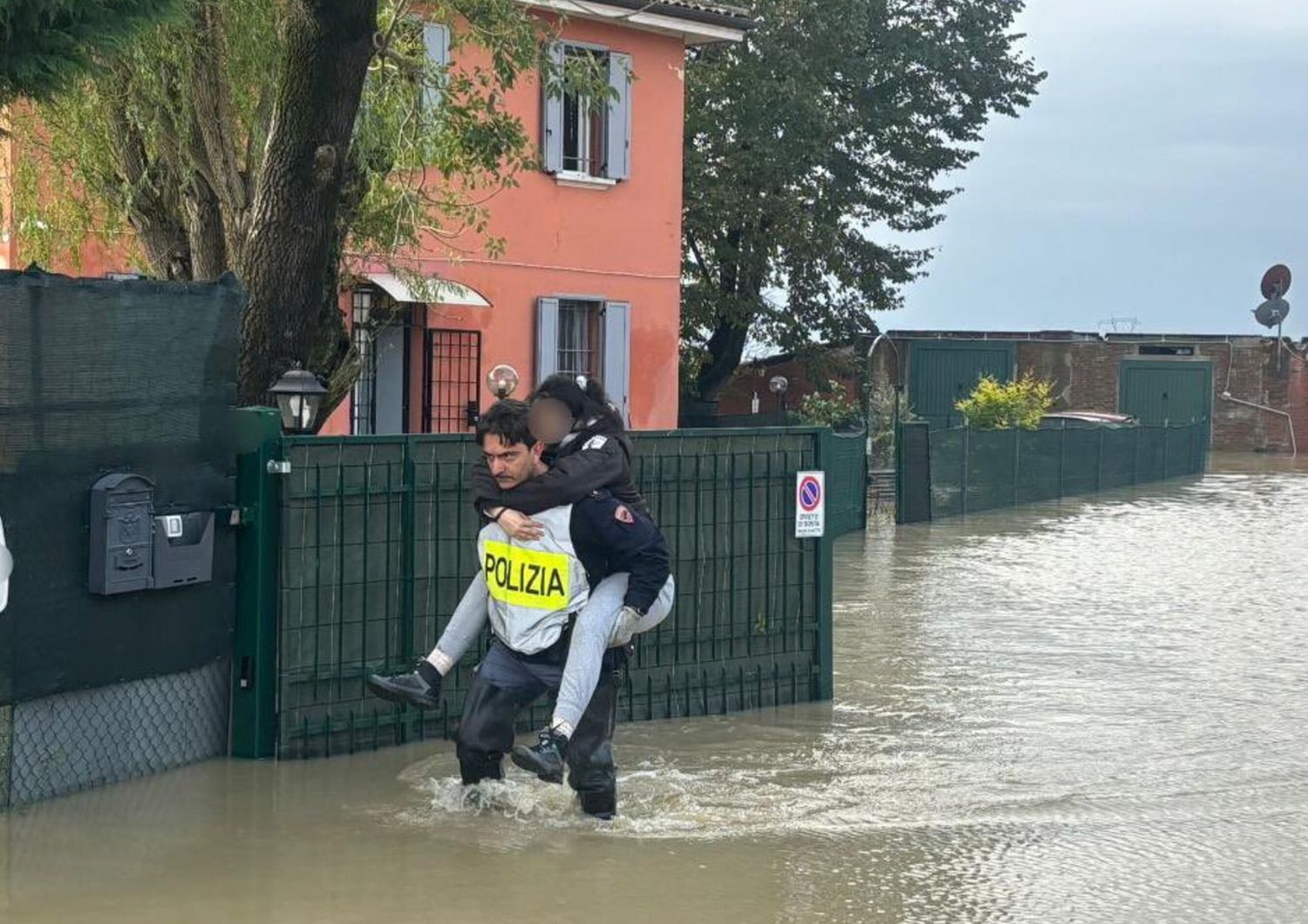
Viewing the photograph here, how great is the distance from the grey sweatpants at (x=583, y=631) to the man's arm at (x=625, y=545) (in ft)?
0.24

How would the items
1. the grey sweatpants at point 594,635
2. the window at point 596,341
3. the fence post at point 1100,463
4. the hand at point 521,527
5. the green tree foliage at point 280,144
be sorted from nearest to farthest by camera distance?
the grey sweatpants at point 594,635
the hand at point 521,527
the green tree foliage at point 280,144
the window at point 596,341
the fence post at point 1100,463

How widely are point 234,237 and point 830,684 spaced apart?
5.26 metres

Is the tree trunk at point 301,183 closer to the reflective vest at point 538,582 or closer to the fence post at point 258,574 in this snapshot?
the fence post at point 258,574

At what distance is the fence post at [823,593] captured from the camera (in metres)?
11.1

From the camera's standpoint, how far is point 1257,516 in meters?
26.9

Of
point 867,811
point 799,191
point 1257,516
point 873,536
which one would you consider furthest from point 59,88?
point 799,191

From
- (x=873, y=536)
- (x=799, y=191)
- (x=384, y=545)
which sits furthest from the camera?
(x=799, y=191)

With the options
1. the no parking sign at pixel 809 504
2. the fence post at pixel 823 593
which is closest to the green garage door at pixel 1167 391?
the fence post at pixel 823 593

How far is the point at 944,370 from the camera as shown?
4719cm

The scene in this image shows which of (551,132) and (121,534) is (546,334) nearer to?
(551,132)

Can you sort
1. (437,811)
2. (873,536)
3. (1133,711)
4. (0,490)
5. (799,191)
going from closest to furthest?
(0,490) → (437,811) → (1133,711) → (873,536) → (799,191)

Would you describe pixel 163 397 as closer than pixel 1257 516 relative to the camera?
Yes

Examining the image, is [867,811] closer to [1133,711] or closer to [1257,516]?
[1133,711]

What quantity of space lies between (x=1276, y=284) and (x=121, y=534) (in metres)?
45.4
